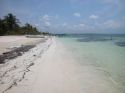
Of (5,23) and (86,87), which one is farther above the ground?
(5,23)

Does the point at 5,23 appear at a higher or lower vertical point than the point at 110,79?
higher

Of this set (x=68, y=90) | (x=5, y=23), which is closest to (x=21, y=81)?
(x=68, y=90)

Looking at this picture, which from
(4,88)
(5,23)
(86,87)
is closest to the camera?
(4,88)

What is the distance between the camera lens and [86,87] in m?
4.71

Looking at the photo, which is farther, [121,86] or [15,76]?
[15,76]

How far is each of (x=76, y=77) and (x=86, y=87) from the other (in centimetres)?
112

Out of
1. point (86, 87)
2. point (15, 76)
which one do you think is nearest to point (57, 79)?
point (86, 87)

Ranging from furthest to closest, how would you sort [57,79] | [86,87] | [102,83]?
1. [57,79]
2. [102,83]
3. [86,87]

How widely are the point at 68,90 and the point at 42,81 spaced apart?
48.1 inches

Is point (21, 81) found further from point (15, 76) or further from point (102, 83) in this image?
point (102, 83)

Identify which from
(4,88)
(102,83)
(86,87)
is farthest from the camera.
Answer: (102,83)

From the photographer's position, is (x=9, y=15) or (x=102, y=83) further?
(x=9, y=15)

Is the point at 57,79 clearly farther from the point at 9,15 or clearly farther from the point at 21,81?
the point at 9,15

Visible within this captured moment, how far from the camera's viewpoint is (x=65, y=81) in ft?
17.3
